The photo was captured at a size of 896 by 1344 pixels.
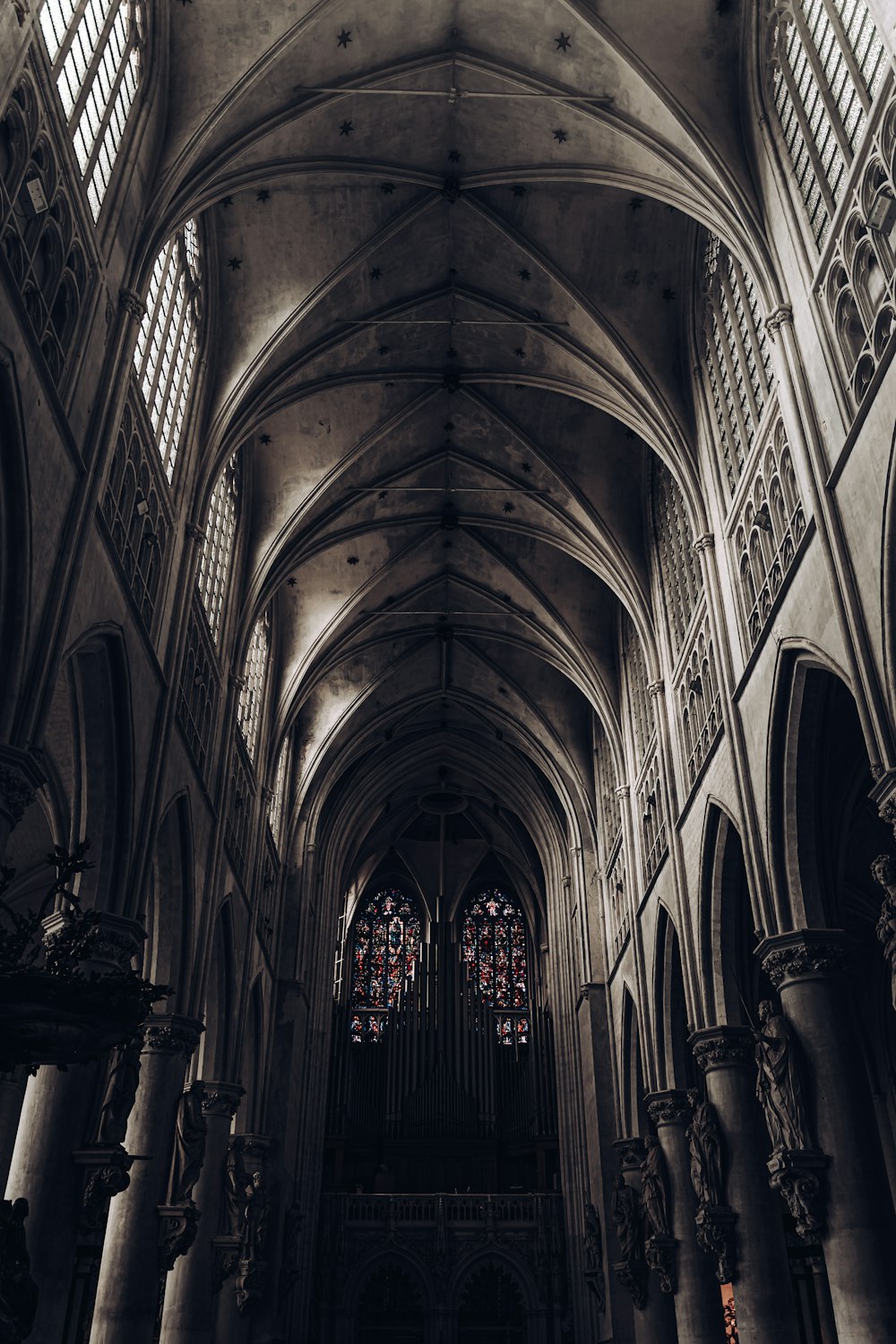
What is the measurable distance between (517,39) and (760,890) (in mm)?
12365

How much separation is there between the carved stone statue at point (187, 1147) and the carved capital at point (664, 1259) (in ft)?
25.7

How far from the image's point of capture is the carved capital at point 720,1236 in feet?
51.1

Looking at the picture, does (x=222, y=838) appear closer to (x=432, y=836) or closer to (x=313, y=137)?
(x=313, y=137)

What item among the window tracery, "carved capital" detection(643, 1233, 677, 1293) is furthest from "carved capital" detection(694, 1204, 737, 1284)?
the window tracery

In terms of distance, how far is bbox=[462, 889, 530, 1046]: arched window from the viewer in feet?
125

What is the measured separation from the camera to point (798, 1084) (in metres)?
13.2

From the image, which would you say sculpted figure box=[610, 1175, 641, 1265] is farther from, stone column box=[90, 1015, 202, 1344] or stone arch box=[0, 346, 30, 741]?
stone arch box=[0, 346, 30, 741]

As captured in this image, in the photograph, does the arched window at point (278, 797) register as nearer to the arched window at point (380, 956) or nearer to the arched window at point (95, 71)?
the arched window at point (380, 956)

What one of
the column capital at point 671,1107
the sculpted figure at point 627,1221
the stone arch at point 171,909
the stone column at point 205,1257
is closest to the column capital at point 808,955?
the column capital at point 671,1107

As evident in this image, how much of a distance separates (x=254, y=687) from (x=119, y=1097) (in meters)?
13.4

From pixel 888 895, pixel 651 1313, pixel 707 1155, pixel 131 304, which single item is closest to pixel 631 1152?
pixel 651 1313

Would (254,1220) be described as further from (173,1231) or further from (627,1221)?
(173,1231)

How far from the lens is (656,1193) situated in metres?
20.5

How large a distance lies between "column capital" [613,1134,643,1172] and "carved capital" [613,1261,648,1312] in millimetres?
1982
